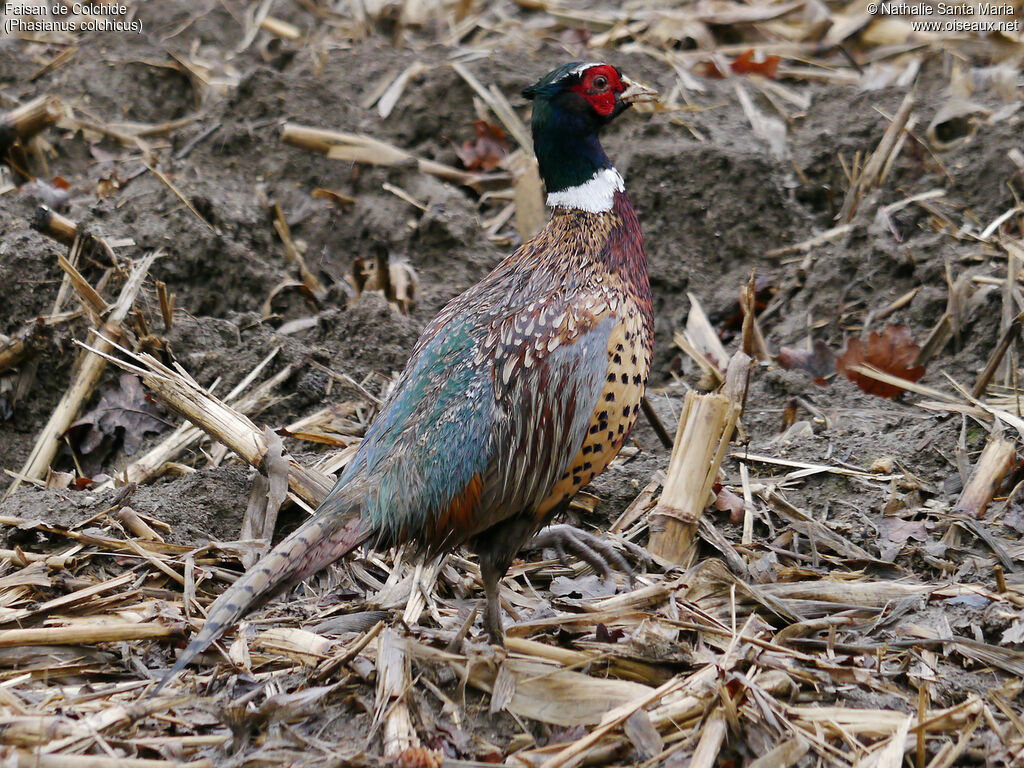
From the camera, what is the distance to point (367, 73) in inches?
247

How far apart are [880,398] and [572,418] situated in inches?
65.5

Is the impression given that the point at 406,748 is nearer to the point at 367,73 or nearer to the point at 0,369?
the point at 0,369

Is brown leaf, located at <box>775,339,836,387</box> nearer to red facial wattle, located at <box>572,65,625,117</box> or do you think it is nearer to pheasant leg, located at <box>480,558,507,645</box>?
red facial wattle, located at <box>572,65,625,117</box>

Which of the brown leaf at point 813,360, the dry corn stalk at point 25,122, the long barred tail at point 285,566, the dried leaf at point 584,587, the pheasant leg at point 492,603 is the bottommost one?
the brown leaf at point 813,360

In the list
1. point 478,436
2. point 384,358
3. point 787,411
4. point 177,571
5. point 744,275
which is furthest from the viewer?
point 744,275

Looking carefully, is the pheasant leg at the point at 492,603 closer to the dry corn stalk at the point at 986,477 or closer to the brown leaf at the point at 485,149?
the dry corn stalk at the point at 986,477

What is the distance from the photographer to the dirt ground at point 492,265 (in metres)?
2.94

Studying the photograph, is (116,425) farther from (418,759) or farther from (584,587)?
(418,759)

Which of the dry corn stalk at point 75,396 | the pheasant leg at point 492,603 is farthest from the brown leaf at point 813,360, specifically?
the dry corn stalk at point 75,396

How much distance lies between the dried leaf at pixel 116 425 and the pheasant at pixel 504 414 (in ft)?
4.48

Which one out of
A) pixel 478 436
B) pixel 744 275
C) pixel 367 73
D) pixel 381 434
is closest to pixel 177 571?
pixel 381 434

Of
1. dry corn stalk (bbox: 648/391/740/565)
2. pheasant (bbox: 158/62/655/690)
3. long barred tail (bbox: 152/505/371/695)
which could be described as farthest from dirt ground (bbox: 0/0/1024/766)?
pheasant (bbox: 158/62/655/690)
